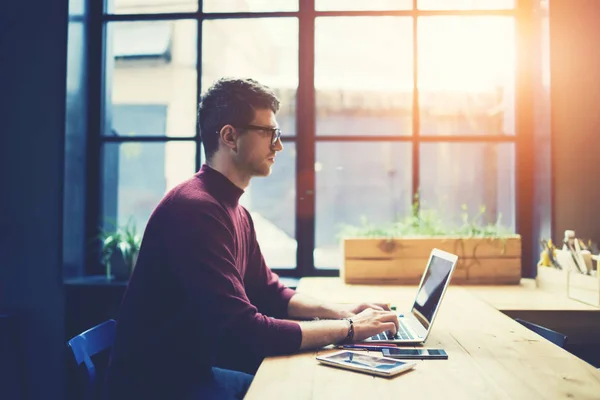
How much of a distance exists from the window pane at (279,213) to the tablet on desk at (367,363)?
68.5 inches

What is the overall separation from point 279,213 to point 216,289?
1.73m

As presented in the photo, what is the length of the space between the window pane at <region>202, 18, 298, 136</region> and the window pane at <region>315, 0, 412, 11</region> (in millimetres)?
210

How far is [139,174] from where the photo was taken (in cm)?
314

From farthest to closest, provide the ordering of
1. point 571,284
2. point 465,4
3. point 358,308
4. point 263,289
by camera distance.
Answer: point 465,4
point 571,284
point 263,289
point 358,308

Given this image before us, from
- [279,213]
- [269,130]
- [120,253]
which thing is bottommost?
[120,253]

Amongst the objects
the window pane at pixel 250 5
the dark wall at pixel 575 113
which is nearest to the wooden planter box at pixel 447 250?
the dark wall at pixel 575 113

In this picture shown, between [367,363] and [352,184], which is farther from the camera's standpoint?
[352,184]

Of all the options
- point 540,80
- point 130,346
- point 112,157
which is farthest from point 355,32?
point 130,346

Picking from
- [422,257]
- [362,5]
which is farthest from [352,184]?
[362,5]

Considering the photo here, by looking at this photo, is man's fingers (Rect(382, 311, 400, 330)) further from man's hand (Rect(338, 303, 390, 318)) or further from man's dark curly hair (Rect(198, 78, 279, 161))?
man's dark curly hair (Rect(198, 78, 279, 161))

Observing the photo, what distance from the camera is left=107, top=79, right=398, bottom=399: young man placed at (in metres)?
1.37

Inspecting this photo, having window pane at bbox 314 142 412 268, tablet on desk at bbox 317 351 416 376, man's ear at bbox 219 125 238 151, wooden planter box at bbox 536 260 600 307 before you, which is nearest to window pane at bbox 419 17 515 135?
window pane at bbox 314 142 412 268

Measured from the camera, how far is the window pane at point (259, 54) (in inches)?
122

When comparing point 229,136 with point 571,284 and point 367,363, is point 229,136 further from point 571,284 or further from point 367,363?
point 571,284
